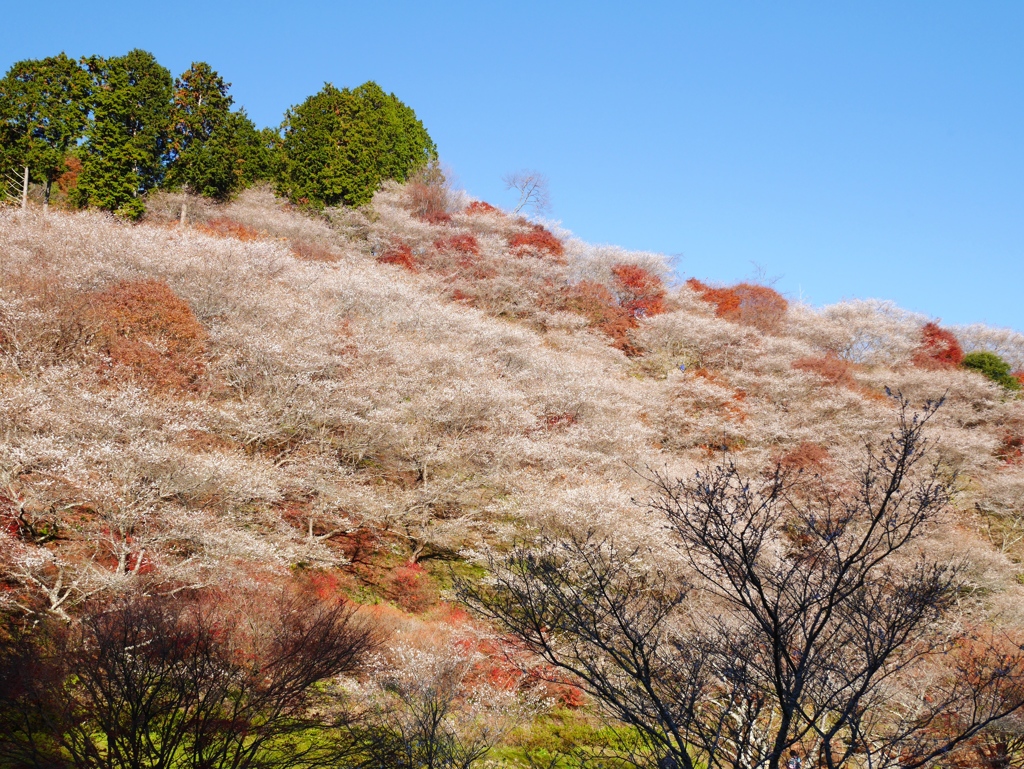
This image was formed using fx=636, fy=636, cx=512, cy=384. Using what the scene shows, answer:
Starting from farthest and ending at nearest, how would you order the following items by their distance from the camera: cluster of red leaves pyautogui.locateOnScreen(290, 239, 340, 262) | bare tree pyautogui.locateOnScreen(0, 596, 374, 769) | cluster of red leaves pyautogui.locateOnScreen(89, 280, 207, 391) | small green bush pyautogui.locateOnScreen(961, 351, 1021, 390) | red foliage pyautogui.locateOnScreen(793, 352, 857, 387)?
small green bush pyautogui.locateOnScreen(961, 351, 1021, 390) → red foliage pyautogui.locateOnScreen(793, 352, 857, 387) → cluster of red leaves pyautogui.locateOnScreen(290, 239, 340, 262) → cluster of red leaves pyautogui.locateOnScreen(89, 280, 207, 391) → bare tree pyautogui.locateOnScreen(0, 596, 374, 769)

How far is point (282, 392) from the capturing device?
15789 millimetres

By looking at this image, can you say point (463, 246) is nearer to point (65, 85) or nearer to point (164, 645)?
point (65, 85)

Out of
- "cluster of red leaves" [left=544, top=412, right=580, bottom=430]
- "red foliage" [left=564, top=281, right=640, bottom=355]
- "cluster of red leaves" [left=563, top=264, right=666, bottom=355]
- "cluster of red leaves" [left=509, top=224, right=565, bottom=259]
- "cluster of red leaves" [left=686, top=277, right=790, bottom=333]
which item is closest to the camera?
"cluster of red leaves" [left=544, top=412, right=580, bottom=430]

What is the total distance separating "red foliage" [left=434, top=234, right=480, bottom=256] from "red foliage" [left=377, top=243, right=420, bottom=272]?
161cm

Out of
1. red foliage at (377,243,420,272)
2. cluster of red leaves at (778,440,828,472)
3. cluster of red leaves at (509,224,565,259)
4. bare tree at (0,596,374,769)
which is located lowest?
bare tree at (0,596,374,769)

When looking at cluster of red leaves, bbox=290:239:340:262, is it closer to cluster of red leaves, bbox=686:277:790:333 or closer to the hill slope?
the hill slope

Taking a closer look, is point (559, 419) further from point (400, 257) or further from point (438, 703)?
point (400, 257)

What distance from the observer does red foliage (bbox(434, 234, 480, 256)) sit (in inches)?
1308

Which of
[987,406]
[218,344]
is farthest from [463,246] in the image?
[987,406]

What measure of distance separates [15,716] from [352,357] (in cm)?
1169

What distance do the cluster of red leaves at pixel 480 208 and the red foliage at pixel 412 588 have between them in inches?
1093

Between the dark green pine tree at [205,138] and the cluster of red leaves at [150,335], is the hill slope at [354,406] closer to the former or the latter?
the cluster of red leaves at [150,335]

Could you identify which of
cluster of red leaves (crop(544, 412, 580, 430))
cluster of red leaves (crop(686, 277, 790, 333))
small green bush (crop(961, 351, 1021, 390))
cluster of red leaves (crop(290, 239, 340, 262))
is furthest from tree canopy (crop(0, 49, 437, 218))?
small green bush (crop(961, 351, 1021, 390))

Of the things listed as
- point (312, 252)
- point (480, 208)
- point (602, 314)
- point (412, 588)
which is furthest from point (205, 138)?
point (412, 588)
